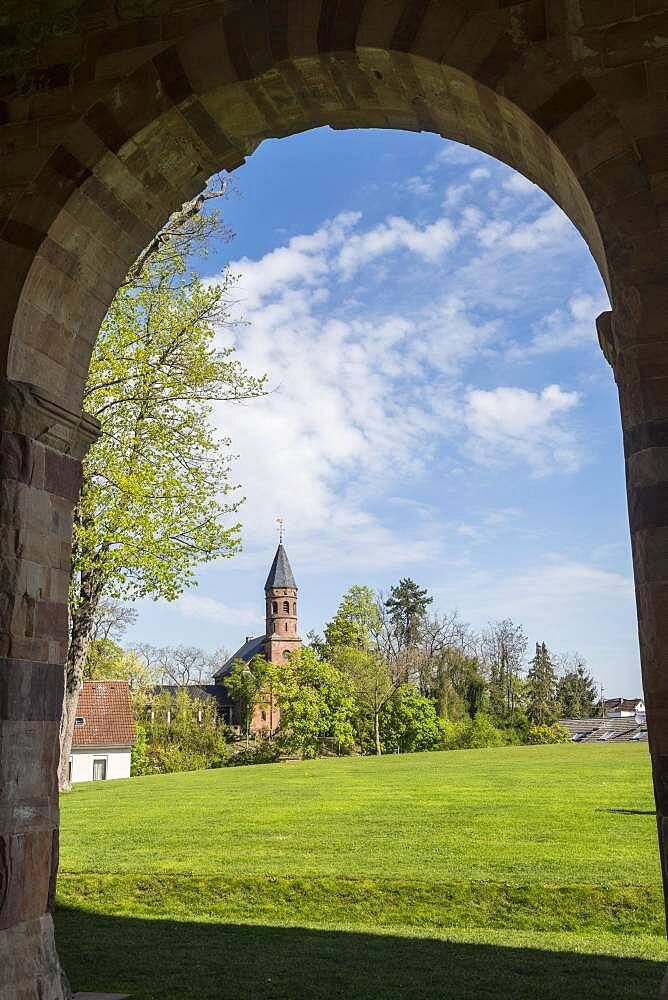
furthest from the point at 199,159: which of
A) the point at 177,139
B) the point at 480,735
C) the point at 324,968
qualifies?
the point at 480,735

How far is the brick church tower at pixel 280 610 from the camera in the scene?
63531mm

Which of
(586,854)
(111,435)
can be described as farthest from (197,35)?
(111,435)

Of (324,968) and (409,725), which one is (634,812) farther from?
(409,725)

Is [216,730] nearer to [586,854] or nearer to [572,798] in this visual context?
[572,798]

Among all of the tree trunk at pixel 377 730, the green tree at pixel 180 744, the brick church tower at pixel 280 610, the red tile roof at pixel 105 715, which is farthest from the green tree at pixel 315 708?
the brick church tower at pixel 280 610

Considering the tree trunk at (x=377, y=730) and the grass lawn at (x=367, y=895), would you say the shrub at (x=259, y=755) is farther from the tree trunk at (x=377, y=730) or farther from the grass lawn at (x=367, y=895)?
the grass lawn at (x=367, y=895)

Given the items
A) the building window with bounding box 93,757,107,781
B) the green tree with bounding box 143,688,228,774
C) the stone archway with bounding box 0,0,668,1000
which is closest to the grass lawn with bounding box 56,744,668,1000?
the stone archway with bounding box 0,0,668,1000

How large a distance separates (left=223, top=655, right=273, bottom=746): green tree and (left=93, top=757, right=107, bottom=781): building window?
834 centimetres

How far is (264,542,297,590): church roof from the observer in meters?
65.6

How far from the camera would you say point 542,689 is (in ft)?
141

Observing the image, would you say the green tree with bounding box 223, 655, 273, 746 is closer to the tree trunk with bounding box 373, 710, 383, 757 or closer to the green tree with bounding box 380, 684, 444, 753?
the tree trunk with bounding box 373, 710, 383, 757

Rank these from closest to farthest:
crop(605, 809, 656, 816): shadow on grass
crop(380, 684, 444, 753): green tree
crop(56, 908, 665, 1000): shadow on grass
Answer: crop(56, 908, 665, 1000): shadow on grass < crop(605, 809, 656, 816): shadow on grass < crop(380, 684, 444, 753): green tree

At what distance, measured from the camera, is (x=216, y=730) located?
36.2 metres

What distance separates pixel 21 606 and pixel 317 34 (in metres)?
3.07
